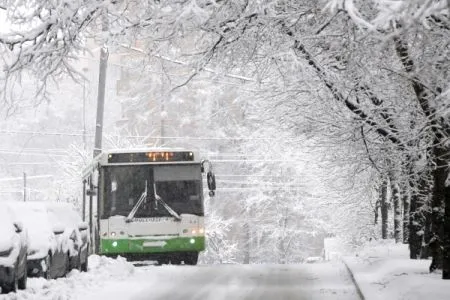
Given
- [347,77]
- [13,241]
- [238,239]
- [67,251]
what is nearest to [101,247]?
[67,251]

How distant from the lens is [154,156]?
22391 mm

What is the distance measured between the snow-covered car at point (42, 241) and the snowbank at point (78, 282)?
0.22 m

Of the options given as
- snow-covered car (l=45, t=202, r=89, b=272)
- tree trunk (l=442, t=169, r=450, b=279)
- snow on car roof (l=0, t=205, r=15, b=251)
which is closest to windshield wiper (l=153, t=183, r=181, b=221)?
snow-covered car (l=45, t=202, r=89, b=272)

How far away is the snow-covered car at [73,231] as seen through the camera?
16766 mm

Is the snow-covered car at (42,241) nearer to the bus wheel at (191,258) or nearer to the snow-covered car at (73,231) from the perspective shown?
the snow-covered car at (73,231)

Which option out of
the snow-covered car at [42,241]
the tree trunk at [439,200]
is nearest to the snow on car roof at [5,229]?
the snow-covered car at [42,241]

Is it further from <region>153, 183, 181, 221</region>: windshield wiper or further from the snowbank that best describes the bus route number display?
the snowbank

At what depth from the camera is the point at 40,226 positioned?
15109mm

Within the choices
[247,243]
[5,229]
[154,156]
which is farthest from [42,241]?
[247,243]

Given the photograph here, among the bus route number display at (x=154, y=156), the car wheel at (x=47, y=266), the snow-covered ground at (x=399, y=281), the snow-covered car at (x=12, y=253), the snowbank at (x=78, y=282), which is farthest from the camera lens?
the bus route number display at (x=154, y=156)

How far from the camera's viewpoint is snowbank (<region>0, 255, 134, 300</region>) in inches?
513

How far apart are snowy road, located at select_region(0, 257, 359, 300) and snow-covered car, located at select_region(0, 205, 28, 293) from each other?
249mm

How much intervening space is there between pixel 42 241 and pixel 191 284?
10.7ft

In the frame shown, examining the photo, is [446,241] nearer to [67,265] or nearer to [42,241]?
[42,241]
